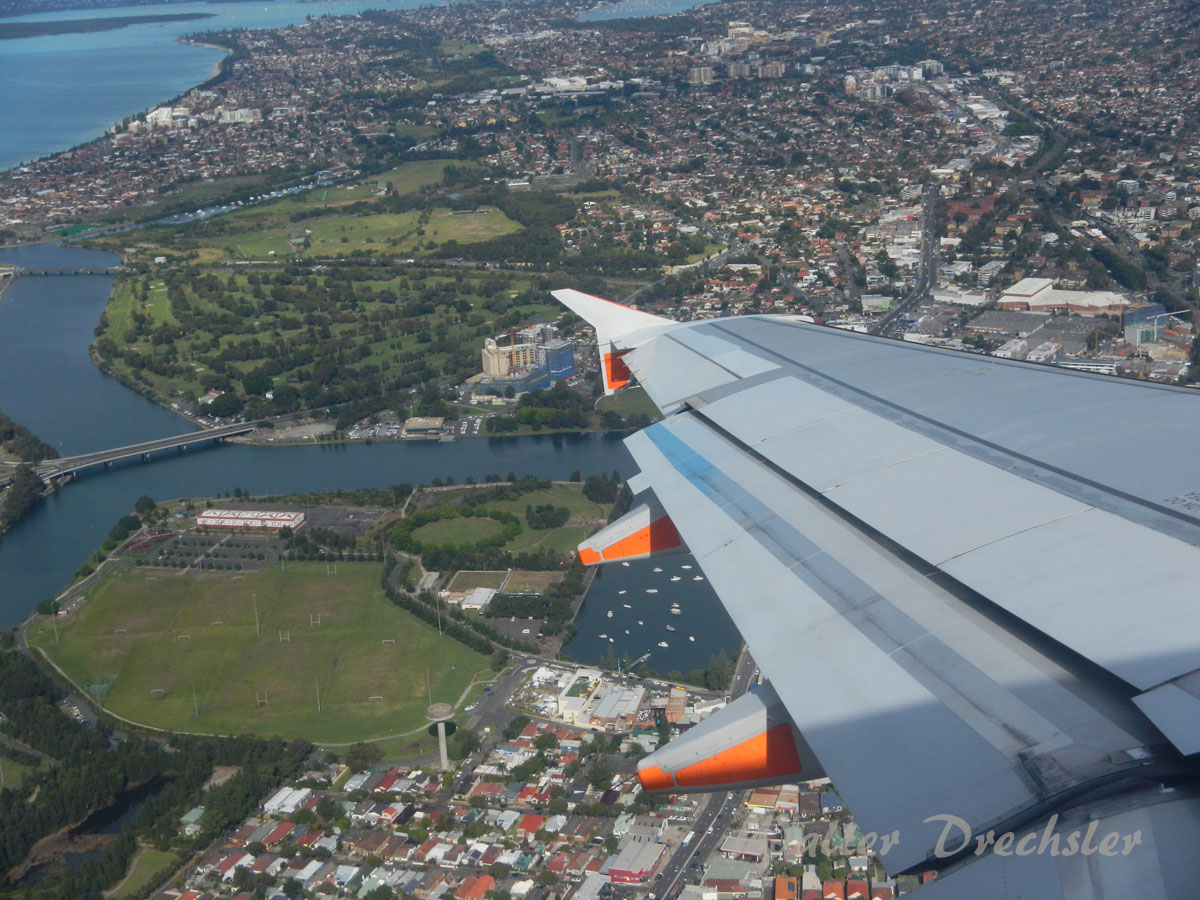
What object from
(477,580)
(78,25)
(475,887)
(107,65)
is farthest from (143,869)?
(78,25)

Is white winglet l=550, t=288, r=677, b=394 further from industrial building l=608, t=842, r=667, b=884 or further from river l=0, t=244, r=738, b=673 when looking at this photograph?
river l=0, t=244, r=738, b=673

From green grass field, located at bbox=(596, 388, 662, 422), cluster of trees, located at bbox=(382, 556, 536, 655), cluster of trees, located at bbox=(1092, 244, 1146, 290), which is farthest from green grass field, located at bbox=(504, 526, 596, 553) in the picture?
cluster of trees, located at bbox=(1092, 244, 1146, 290)

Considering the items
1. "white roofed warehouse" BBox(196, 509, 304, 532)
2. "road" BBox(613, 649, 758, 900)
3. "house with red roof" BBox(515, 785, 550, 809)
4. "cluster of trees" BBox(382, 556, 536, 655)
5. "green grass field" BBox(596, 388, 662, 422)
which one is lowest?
"green grass field" BBox(596, 388, 662, 422)

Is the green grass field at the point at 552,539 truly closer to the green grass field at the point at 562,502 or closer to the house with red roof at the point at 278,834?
the green grass field at the point at 562,502

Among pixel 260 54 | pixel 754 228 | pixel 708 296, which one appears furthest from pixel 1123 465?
pixel 260 54

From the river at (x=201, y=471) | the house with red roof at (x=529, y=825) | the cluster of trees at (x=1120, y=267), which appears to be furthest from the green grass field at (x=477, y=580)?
the cluster of trees at (x=1120, y=267)

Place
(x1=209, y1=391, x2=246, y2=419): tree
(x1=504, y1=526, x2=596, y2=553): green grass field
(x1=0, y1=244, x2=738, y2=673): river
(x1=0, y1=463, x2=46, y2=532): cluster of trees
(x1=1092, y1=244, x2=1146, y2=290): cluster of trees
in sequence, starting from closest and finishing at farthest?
(x1=0, y1=244, x2=738, y2=673): river → (x1=504, y1=526, x2=596, y2=553): green grass field → (x1=0, y1=463, x2=46, y2=532): cluster of trees → (x1=209, y1=391, x2=246, y2=419): tree → (x1=1092, y1=244, x2=1146, y2=290): cluster of trees

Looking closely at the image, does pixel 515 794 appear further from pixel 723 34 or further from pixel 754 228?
pixel 723 34
